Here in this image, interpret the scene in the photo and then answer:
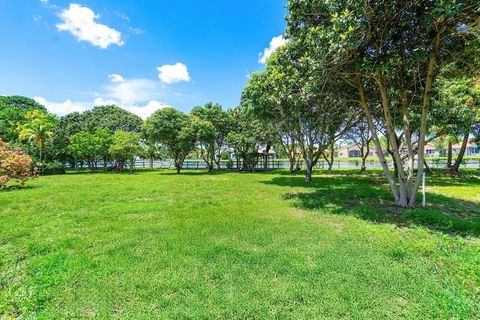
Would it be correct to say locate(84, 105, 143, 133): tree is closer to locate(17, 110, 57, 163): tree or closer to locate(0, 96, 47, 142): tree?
locate(17, 110, 57, 163): tree

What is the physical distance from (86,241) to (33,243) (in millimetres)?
916

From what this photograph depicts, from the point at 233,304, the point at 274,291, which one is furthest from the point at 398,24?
the point at 233,304

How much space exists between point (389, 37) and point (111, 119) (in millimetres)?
36905

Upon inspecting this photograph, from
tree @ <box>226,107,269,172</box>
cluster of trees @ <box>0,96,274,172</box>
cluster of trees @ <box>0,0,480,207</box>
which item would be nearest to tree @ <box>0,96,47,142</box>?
cluster of trees @ <box>0,96,274,172</box>

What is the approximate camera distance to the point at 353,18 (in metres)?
5.31

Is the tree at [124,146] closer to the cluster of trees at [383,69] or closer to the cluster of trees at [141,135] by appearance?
the cluster of trees at [141,135]

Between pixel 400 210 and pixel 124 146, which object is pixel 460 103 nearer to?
pixel 400 210

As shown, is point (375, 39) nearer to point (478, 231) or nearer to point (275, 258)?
point (478, 231)

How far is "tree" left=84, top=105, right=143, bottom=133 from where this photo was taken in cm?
3381

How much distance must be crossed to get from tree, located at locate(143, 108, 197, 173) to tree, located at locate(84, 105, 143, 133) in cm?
1431

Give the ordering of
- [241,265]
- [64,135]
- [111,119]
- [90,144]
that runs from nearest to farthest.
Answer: [241,265]
[90,144]
[64,135]
[111,119]

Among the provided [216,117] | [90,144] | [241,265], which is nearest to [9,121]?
[90,144]

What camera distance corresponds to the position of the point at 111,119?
115 feet

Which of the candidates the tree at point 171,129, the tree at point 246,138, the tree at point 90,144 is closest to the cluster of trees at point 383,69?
the tree at point 246,138
